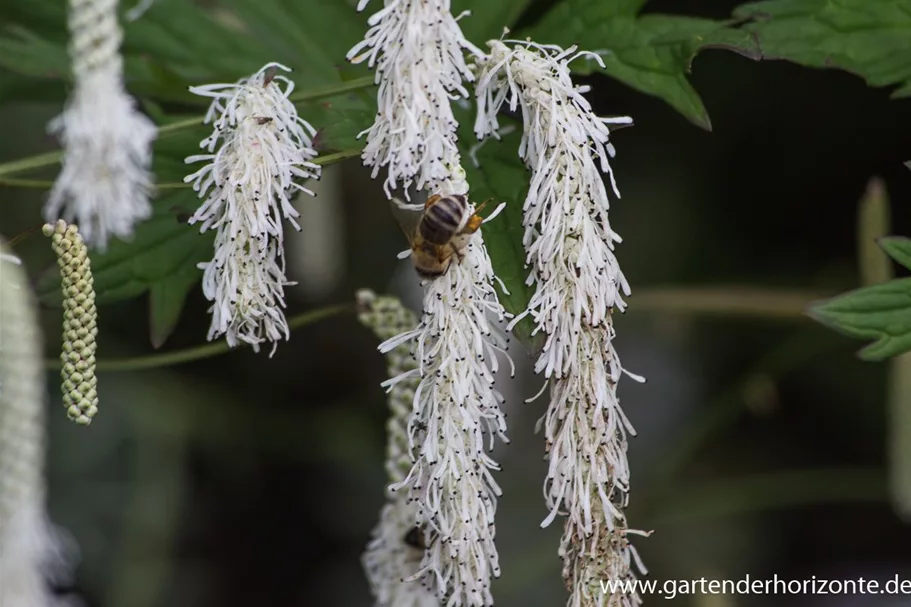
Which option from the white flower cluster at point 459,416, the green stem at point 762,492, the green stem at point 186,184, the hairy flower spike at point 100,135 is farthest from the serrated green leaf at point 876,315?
the green stem at point 762,492

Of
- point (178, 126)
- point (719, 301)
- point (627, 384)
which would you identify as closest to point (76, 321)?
point (178, 126)

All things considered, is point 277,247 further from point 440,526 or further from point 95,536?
point 95,536

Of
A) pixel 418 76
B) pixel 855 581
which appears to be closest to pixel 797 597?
pixel 855 581

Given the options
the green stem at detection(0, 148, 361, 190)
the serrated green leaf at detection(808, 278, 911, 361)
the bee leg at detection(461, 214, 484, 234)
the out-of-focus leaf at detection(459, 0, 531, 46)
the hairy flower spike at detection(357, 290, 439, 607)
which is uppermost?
the out-of-focus leaf at detection(459, 0, 531, 46)

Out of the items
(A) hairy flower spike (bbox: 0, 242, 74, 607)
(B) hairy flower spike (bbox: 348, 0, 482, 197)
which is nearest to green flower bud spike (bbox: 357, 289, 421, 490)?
(B) hairy flower spike (bbox: 348, 0, 482, 197)

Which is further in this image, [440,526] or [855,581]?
[855,581]

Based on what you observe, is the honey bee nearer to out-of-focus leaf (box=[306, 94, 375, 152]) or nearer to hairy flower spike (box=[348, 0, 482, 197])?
hairy flower spike (box=[348, 0, 482, 197])
